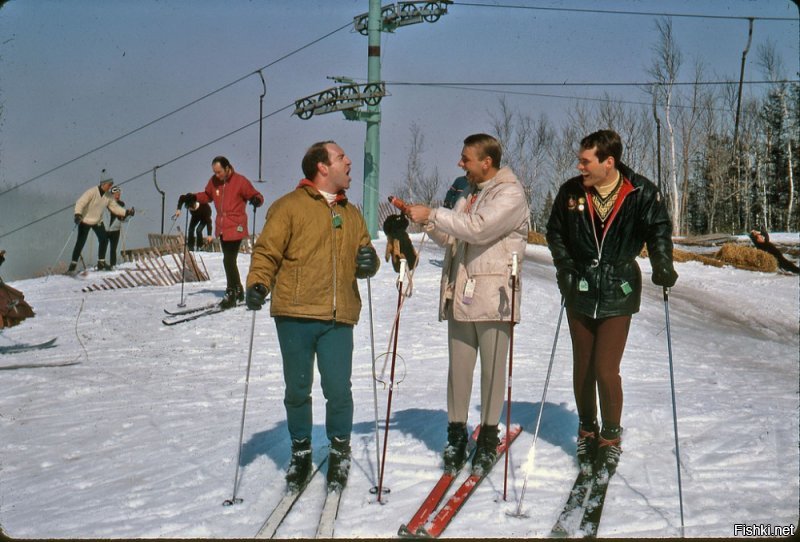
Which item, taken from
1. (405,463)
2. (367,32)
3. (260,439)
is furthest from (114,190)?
(405,463)

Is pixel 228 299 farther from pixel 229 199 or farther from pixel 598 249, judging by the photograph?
pixel 598 249

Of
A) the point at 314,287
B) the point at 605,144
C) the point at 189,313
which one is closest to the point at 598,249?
the point at 605,144

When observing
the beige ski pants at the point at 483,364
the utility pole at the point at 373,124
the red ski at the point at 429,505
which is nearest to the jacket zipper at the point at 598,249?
the beige ski pants at the point at 483,364

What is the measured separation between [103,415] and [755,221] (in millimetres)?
48703

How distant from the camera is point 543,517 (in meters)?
3.76

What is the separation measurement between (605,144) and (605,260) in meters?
0.66

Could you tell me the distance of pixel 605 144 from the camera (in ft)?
13.8

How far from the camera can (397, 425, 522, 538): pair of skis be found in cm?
352

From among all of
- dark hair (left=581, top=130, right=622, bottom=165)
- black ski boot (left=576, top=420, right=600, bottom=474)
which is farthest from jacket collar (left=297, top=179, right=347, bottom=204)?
black ski boot (left=576, top=420, right=600, bottom=474)

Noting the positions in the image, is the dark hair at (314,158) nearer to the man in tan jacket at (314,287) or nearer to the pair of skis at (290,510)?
the man in tan jacket at (314,287)

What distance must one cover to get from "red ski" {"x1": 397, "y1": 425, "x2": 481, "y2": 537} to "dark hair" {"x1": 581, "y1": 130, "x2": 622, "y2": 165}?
6.52ft

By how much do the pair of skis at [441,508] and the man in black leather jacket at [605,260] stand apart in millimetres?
754

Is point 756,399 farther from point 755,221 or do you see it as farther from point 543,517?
point 755,221

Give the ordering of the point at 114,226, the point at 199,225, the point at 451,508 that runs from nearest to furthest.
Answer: the point at 451,508, the point at 199,225, the point at 114,226
